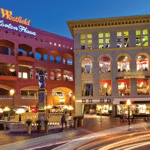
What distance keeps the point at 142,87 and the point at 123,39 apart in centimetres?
1013

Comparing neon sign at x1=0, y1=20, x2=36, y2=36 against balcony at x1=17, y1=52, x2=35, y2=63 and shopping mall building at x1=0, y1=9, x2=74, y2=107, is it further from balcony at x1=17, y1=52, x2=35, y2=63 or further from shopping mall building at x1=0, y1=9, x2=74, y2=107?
balcony at x1=17, y1=52, x2=35, y2=63

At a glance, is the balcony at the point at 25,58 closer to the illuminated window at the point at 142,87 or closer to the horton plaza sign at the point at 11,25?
the horton plaza sign at the point at 11,25

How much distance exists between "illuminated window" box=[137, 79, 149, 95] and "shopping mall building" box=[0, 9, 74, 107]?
45.1ft

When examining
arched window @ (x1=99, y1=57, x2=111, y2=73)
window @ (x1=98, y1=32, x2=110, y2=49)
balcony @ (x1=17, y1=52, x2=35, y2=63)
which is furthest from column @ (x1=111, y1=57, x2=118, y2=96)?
balcony @ (x1=17, y1=52, x2=35, y2=63)

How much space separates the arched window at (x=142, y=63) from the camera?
44.9m

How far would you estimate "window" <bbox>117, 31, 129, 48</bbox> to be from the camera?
150 feet

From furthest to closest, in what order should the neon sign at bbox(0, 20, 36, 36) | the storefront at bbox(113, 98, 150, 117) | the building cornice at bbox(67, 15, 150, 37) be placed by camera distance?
1. the neon sign at bbox(0, 20, 36, 36)
2. the building cornice at bbox(67, 15, 150, 37)
3. the storefront at bbox(113, 98, 150, 117)

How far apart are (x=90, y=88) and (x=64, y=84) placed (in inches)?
564

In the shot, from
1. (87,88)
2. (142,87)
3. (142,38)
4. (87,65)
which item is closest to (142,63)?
(142,87)

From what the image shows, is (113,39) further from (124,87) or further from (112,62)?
(124,87)

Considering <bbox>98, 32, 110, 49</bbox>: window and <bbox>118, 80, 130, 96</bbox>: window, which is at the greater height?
<bbox>98, 32, 110, 49</bbox>: window

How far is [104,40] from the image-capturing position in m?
46.2

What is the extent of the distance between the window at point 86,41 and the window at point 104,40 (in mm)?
1917

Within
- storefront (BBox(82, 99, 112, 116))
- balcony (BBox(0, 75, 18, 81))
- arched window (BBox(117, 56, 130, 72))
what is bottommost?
storefront (BBox(82, 99, 112, 116))
